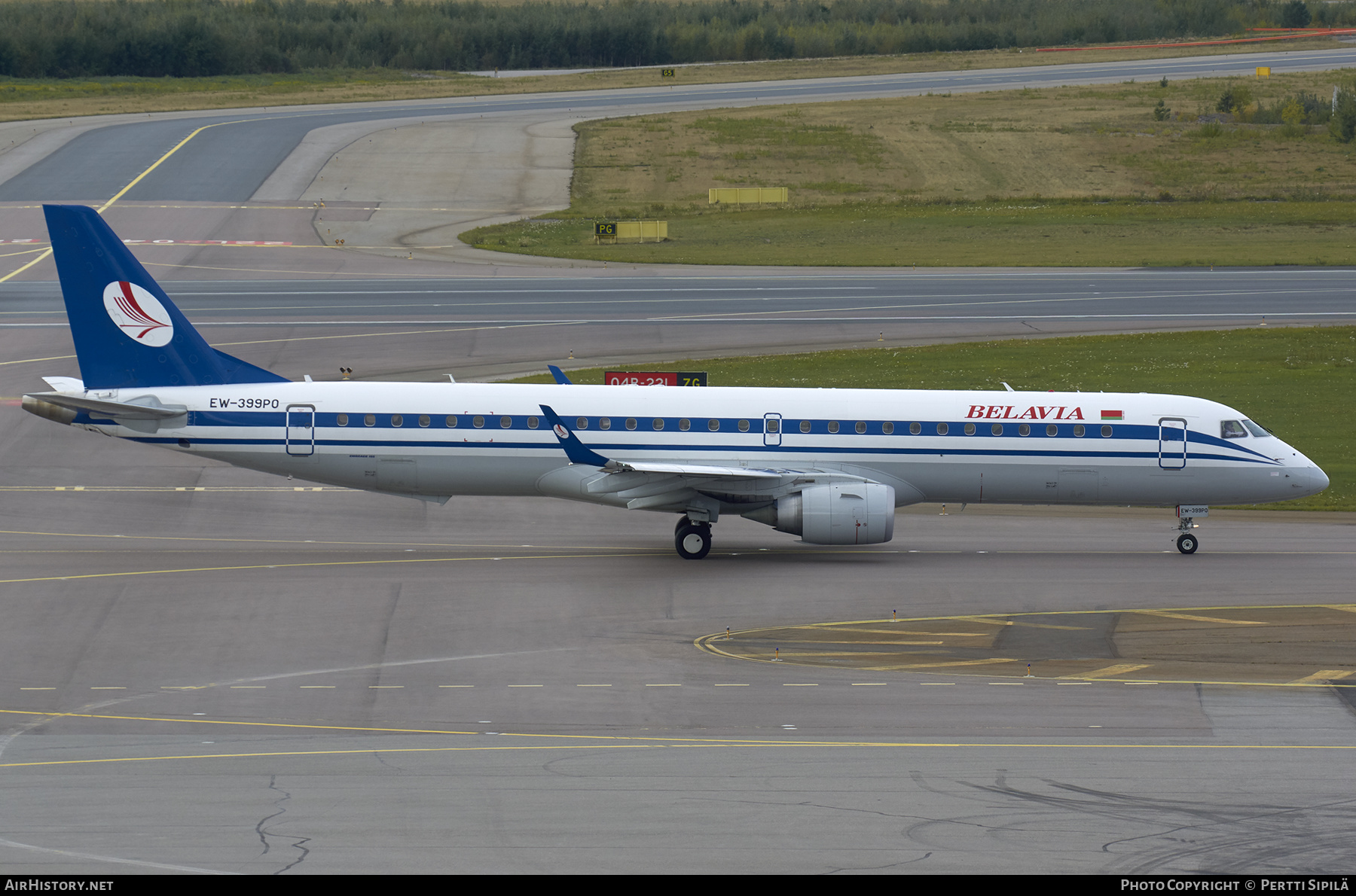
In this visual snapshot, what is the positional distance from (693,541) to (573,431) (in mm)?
3824

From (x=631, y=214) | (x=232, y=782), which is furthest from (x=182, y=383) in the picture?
(x=631, y=214)

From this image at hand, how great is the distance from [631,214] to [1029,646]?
211ft

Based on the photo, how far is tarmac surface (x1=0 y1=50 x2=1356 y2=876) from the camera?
18.3 meters

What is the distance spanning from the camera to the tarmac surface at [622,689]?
59.9 feet

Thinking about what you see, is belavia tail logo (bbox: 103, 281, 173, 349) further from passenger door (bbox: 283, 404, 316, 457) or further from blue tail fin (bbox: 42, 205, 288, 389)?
passenger door (bbox: 283, 404, 316, 457)

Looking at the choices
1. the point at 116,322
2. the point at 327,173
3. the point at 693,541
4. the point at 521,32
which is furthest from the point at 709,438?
the point at 521,32

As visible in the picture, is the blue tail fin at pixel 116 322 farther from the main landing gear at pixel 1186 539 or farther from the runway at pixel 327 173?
the runway at pixel 327 173

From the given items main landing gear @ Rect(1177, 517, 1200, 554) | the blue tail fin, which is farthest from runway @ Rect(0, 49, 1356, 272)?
main landing gear @ Rect(1177, 517, 1200, 554)

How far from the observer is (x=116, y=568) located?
31.8 metres

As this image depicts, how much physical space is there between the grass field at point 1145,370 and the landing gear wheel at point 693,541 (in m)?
16.4

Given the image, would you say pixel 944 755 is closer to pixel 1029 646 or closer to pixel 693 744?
pixel 693 744

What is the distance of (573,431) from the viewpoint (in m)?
33.4

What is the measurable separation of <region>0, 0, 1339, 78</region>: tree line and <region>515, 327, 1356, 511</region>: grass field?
353 feet

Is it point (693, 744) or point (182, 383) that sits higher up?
point (182, 383)
